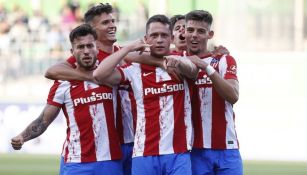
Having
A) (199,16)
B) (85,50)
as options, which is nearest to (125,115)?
(85,50)

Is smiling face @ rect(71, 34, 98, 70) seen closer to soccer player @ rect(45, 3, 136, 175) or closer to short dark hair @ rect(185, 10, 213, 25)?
soccer player @ rect(45, 3, 136, 175)

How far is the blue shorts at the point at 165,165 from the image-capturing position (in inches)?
293

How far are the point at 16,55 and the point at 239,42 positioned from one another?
16.8 ft

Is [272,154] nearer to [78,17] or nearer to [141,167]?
[78,17]

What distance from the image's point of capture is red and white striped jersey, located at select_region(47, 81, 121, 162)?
7.80 m

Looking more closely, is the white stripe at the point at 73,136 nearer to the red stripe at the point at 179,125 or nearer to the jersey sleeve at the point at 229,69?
the red stripe at the point at 179,125

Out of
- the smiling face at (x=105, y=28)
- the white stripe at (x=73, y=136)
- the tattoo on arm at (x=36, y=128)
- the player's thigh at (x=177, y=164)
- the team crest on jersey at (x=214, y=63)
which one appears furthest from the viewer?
the smiling face at (x=105, y=28)

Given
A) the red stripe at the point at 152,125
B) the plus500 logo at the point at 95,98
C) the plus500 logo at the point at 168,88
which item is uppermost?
A: the plus500 logo at the point at 168,88

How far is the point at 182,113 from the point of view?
7.51 meters

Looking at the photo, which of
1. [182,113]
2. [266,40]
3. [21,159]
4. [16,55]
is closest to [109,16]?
[182,113]

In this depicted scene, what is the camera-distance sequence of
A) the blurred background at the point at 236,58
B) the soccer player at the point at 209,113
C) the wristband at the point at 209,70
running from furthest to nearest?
the blurred background at the point at 236,58
the soccer player at the point at 209,113
the wristband at the point at 209,70

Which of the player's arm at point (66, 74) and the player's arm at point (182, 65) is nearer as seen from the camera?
the player's arm at point (182, 65)

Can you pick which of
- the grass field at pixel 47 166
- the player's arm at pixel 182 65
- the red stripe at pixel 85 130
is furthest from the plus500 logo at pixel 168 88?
the grass field at pixel 47 166

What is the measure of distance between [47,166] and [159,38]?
328 inches
